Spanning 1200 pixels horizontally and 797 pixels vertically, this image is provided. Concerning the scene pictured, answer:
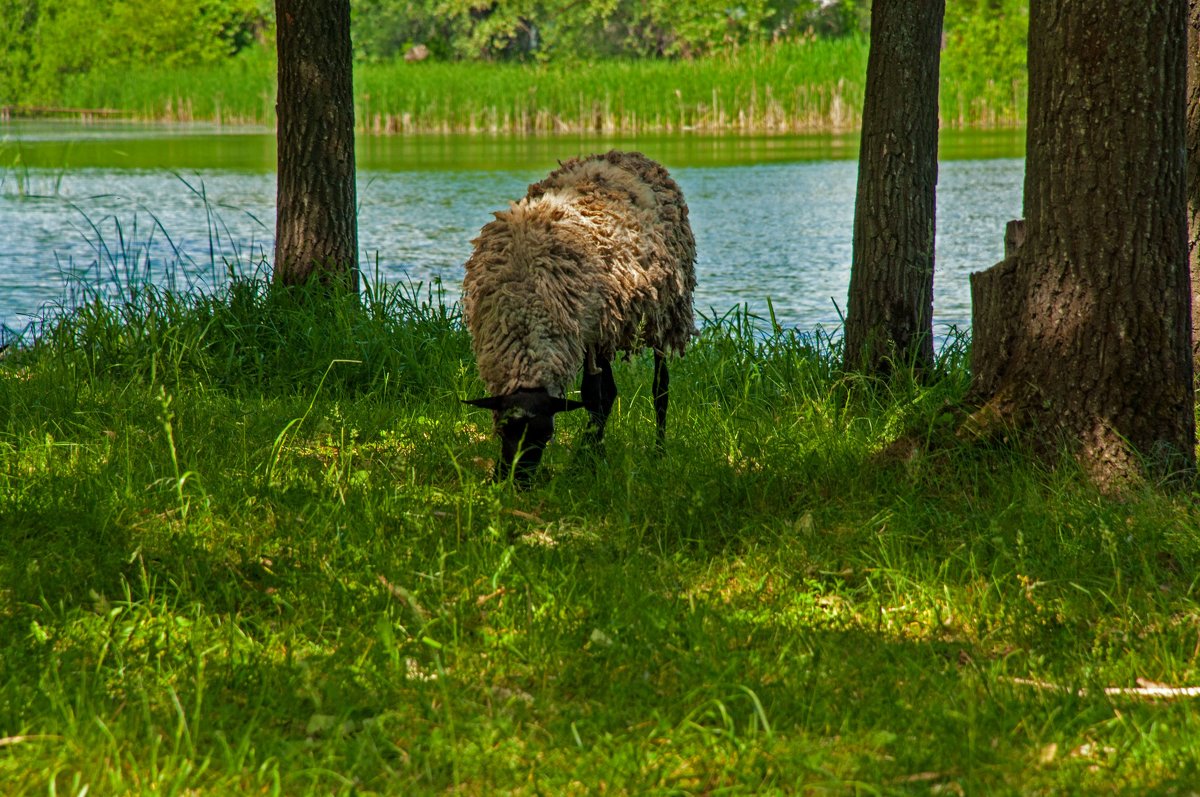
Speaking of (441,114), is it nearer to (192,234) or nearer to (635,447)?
(192,234)

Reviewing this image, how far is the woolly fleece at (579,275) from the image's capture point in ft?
15.1

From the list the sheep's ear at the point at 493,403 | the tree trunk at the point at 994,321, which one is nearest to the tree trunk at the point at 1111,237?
the tree trunk at the point at 994,321

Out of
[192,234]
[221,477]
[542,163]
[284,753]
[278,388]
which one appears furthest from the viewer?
[542,163]

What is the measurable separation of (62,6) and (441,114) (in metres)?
19.7

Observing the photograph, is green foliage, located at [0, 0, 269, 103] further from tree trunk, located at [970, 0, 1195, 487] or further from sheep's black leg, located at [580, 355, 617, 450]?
tree trunk, located at [970, 0, 1195, 487]

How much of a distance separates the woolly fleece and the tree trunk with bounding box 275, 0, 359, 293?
2200mm

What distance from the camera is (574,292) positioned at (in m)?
4.73

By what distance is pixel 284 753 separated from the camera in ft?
9.44

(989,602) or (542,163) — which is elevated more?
(542,163)

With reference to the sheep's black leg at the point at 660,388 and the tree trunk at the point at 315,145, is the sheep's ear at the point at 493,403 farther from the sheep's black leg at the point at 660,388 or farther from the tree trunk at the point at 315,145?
the tree trunk at the point at 315,145

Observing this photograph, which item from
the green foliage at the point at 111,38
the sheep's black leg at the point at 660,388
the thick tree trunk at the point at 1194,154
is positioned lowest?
the sheep's black leg at the point at 660,388

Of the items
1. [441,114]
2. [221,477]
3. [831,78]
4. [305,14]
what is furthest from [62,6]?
[221,477]

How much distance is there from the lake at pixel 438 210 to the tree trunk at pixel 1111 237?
4216mm

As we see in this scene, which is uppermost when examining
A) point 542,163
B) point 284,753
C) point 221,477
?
point 542,163
